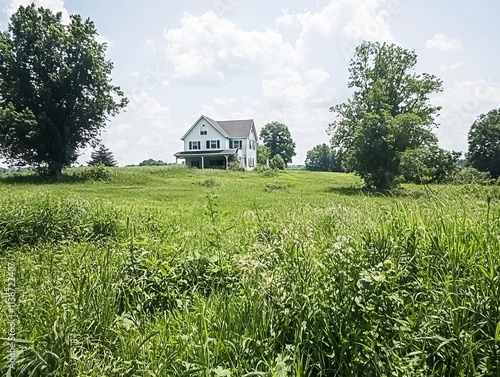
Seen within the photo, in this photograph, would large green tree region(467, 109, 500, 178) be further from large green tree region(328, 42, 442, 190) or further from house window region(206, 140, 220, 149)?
house window region(206, 140, 220, 149)

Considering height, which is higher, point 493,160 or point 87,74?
point 87,74

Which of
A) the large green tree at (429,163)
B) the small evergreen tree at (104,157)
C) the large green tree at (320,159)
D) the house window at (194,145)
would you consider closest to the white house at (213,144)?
the house window at (194,145)

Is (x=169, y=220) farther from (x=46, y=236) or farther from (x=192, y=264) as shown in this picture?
(x=192, y=264)

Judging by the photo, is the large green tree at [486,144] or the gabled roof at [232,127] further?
the gabled roof at [232,127]

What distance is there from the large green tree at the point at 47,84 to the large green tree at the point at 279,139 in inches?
2344

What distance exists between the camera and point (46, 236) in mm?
6422

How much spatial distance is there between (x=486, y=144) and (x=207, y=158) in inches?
1596

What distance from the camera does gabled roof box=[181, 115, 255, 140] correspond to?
49.6m

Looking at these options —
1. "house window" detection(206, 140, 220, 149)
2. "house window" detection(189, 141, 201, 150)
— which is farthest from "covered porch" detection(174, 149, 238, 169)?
"house window" detection(206, 140, 220, 149)

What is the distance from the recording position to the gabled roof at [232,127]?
49.6 metres

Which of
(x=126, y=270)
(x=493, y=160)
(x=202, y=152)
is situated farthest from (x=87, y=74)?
(x=493, y=160)

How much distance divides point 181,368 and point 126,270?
1778 mm

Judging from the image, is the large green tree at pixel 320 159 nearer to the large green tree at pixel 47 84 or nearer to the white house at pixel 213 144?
the white house at pixel 213 144

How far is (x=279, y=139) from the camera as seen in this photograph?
278 ft
